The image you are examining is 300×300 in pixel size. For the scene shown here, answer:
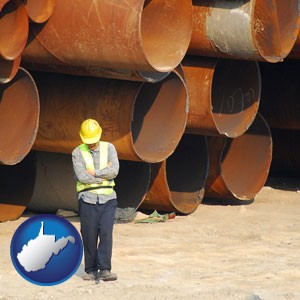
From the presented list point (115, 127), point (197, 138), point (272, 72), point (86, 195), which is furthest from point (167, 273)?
point (272, 72)

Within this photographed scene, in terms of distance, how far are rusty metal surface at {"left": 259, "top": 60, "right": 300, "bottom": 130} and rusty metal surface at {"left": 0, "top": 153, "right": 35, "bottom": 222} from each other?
371cm

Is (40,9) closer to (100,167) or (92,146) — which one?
(92,146)

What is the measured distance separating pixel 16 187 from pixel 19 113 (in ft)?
5.61

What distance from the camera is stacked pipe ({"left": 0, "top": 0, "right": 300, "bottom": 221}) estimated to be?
9570mm

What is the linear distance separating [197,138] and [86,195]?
12.6 feet

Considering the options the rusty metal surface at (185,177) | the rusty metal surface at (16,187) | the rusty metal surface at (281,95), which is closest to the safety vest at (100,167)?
the rusty metal surface at (16,187)

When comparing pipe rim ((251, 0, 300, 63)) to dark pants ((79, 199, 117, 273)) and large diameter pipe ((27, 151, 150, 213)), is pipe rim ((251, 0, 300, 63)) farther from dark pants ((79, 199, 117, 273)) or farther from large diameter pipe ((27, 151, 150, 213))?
dark pants ((79, 199, 117, 273))

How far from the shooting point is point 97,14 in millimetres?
9469

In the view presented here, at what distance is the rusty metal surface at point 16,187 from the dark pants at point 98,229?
2.52 meters

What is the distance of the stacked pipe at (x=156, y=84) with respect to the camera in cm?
957

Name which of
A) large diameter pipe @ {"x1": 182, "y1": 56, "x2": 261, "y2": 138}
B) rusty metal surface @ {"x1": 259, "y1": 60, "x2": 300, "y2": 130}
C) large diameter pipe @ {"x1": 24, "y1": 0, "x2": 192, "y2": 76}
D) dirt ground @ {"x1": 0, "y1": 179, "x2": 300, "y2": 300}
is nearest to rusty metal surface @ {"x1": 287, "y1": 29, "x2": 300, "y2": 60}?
large diameter pipe @ {"x1": 182, "y1": 56, "x2": 261, "y2": 138}

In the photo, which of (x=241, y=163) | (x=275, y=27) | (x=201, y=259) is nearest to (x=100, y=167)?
(x=201, y=259)

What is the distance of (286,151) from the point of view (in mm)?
15141

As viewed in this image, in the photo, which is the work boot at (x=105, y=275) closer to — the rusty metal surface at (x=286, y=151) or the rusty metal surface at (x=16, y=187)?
the rusty metal surface at (x=16, y=187)
